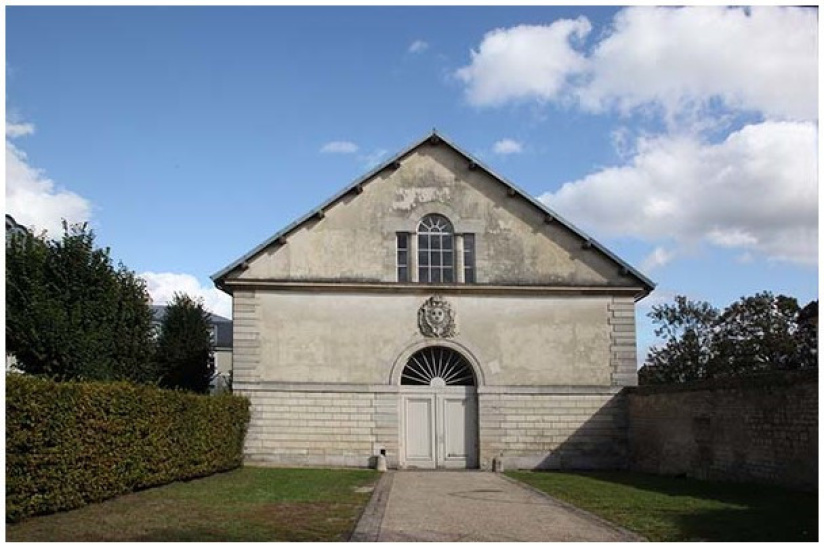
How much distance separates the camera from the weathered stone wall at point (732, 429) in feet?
43.3

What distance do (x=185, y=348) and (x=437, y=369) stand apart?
9982 mm

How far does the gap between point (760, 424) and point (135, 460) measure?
1008cm

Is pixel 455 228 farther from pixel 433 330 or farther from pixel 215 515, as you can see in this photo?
pixel 215 515

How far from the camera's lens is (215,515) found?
35.5 feet

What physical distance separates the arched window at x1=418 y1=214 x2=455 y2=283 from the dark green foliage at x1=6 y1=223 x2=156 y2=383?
24.0 ft

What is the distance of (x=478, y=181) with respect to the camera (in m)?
21.9

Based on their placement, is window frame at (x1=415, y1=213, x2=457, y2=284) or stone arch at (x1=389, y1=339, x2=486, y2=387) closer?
stone arch at (x1=389, y1=339, x2=486, y2=387)

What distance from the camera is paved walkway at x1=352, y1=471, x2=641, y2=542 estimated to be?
9.41 meters

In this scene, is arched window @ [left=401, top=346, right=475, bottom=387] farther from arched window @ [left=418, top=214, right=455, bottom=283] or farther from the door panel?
arched window @ [left=418, top=214, right=455, bottom=283]

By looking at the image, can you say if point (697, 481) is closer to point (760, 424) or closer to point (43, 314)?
point (760, 424)

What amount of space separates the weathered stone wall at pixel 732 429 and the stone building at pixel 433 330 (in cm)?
146

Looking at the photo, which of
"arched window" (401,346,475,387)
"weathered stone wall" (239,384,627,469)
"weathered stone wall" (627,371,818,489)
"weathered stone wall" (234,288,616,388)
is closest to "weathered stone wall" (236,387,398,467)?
"weathered stone wall" (239,384,627,469)

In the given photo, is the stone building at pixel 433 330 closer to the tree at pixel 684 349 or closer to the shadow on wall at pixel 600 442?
the shadow on wall at pixel 600 442

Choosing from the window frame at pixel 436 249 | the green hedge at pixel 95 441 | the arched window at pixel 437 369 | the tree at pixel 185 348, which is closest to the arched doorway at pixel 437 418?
the arched window at pixel 437 369
